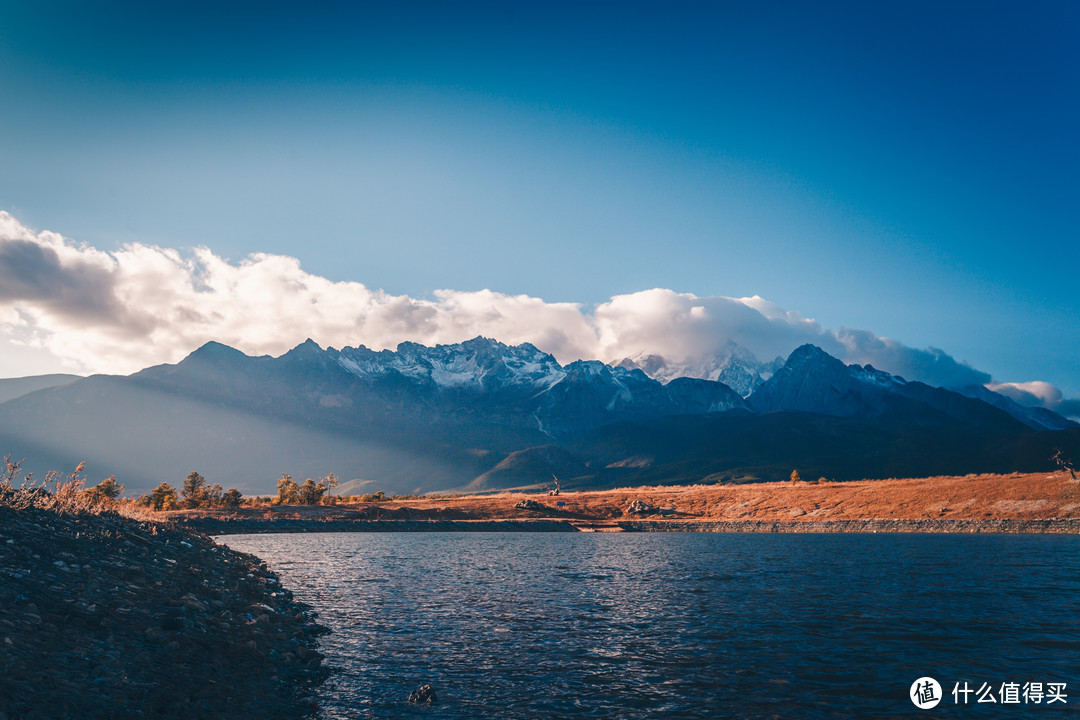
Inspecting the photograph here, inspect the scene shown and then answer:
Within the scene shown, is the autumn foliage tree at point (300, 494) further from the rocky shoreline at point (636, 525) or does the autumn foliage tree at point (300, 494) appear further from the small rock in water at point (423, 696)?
the small rock in water at point (423, 696)

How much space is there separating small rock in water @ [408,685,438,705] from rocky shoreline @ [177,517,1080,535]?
295 feet

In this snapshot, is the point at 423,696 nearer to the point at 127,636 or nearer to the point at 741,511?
the point at 127,636

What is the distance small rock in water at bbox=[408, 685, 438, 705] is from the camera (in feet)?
53.4

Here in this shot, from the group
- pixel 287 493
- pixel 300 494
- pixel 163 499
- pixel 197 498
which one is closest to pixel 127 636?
pixel 197 498

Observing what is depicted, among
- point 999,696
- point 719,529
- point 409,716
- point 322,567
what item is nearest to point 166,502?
point 322,567

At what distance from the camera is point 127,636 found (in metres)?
15.6

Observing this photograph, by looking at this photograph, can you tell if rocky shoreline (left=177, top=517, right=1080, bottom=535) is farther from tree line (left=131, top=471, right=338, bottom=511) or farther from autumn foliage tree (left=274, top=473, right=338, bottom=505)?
autumn foliage tree (left=274, top=473, right=338, bottom=505)

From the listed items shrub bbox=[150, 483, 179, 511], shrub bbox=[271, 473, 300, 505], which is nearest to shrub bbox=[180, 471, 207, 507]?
shrub bbox=[150, 483, 179, 511]

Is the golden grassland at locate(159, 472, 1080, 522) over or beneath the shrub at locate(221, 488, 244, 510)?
over

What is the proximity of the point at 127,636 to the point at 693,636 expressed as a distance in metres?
19.9

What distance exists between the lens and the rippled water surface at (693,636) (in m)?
16.3

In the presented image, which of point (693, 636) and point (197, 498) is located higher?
point (693, 636)

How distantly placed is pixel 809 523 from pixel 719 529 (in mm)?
15807

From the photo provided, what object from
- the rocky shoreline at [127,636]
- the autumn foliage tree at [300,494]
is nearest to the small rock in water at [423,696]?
the rocky shoreline at [127,636]
